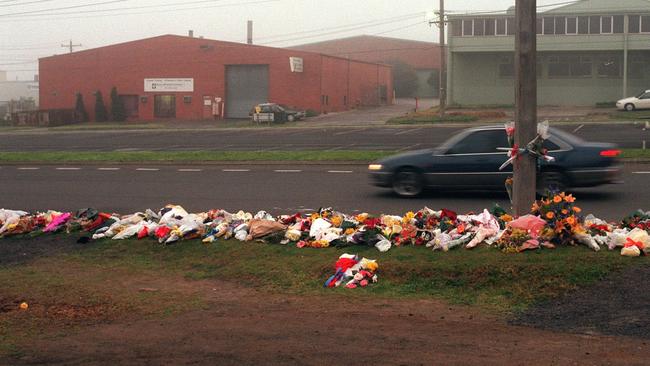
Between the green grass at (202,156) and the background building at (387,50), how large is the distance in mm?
75201

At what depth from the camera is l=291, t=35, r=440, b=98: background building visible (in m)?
106

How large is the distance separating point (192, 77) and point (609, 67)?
33.1 meters

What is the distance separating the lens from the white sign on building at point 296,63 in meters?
65.3

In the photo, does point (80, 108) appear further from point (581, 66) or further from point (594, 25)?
point (594, 25)

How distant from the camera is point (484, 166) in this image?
1670cm

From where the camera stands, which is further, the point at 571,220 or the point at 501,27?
the point at 501,27

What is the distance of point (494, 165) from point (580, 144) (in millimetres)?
1728

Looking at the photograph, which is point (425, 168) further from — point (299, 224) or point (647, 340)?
point (647, 340)

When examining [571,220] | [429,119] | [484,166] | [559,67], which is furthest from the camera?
[559,67]

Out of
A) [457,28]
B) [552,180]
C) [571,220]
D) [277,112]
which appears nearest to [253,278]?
[571,220]

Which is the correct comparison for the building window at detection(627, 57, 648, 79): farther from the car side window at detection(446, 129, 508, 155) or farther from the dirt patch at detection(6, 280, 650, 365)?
the dirt patch at detection(6, 280, 650, 365)

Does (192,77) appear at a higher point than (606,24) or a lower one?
lower

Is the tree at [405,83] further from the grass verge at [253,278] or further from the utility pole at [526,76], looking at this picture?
the grass verge at [253,278]

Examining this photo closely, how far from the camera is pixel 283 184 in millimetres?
20500
